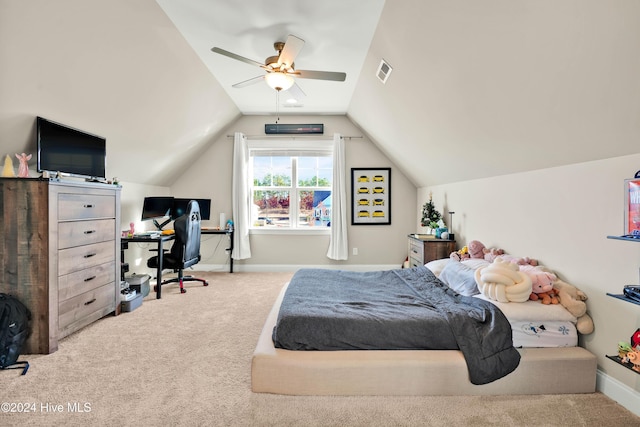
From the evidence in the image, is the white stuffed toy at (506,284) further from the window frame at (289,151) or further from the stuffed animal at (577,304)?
the window frame at (289,151)

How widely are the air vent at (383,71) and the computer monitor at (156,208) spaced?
3.40 metres

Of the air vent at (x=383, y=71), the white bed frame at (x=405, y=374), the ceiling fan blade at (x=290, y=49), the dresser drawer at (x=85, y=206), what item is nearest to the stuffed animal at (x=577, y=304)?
the white bed frame at (x=405, y=374)

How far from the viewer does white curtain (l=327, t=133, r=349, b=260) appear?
17.3 ft

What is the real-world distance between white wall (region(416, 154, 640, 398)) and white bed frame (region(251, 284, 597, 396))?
0.77ft

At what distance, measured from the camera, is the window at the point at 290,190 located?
550 centimetres

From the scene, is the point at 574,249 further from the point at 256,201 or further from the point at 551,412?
the point at 256,201

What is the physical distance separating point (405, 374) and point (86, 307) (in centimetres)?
272

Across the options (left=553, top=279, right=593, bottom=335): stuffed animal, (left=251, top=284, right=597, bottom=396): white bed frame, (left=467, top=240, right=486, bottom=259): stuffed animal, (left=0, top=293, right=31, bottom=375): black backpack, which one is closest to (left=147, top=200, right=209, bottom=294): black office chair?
(left=0, top=293, right=31, bottom=375): black backpack

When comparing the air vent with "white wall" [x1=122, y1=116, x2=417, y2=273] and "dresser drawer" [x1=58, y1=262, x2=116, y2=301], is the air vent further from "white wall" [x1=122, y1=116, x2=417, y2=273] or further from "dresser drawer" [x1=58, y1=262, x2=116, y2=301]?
"dresser drawer" [x1=58, y1=262, x2=116, y2=301]

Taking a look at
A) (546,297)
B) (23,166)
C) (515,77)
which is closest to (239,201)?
(23,166)

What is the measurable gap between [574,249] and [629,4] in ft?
4.79

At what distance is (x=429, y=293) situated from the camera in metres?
2.43

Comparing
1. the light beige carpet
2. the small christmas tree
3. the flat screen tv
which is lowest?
the light beige carpet

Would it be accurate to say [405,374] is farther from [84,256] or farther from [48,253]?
[84,256]
